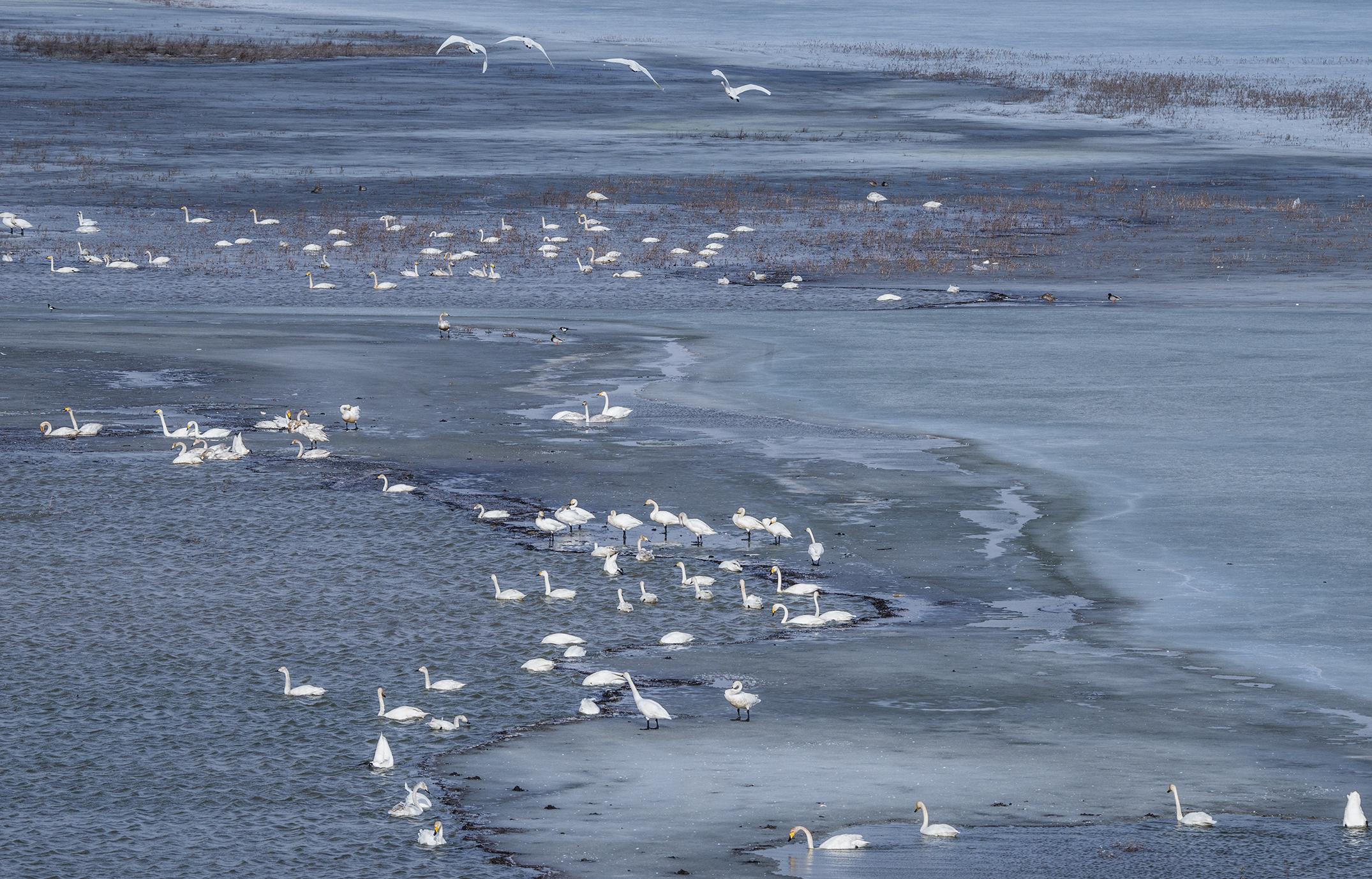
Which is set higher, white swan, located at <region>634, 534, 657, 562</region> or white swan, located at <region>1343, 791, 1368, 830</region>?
white swan, located at <region>1343, 791, 1368, 830</region>

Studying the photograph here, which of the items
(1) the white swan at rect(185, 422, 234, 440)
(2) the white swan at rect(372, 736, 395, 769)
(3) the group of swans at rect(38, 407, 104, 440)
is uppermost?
(2) the white swan at rect(372, 736, 395, 769)

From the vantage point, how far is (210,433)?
22938 mm

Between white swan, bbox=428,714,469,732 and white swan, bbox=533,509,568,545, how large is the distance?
5185 millimetres

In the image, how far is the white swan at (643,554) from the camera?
715 inches

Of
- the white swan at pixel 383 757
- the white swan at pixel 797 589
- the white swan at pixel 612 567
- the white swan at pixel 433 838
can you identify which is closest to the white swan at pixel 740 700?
the white swan at pixel 383 757

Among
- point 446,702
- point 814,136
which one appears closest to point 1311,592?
point 446,702

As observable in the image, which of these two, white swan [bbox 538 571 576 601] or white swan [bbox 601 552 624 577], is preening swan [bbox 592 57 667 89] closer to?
white swan [bbox 601 552 624 577]

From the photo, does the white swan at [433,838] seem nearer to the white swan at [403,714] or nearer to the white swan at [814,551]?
the white swan at [403,714]

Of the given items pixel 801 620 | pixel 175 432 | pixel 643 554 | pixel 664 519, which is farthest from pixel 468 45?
pixel 801 620

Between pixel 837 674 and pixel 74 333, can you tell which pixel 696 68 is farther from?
pixel 837 674

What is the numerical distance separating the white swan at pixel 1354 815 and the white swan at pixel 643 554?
764 cm

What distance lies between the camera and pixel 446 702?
47.1 ft

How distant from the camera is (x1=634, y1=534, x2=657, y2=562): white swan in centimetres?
1817

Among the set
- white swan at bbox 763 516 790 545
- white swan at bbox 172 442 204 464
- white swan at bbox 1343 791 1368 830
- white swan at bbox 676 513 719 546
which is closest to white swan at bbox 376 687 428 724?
white swan at bbox 676 513 719 546
